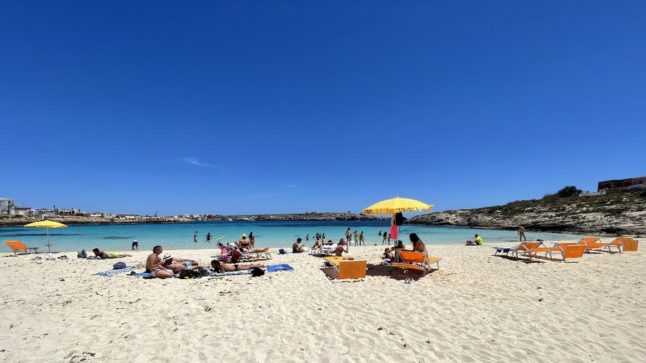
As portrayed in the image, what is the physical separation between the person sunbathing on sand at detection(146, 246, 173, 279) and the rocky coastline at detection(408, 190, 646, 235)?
4103 cm

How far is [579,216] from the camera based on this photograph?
4119cm

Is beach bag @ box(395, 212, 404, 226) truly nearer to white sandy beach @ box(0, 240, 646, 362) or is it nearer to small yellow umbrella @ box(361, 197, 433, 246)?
small yellow umbrella @ box(361, 197, 433, 246)

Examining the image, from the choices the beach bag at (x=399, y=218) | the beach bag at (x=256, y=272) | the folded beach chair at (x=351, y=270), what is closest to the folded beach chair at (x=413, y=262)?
the beach bag at (x=399, y=218)

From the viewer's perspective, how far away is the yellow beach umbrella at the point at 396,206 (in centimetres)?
968

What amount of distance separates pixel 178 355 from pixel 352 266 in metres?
5.48

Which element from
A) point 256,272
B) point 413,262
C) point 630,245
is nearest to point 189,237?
point 256,272

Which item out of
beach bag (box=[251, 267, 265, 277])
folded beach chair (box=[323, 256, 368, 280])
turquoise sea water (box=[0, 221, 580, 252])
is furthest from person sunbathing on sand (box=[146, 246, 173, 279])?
turquoise sea water (box=[0, 221, 580, 252])

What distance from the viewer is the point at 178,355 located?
4.10m

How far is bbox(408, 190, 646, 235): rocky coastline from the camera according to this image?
110 feet

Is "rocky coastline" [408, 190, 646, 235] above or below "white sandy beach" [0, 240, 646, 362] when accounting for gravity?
above

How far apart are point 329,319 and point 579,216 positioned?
4999cm

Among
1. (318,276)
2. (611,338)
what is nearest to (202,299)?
(318,276)

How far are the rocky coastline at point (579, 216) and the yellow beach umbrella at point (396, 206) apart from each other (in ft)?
112

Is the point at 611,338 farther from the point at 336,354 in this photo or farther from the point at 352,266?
the point at 352,266
